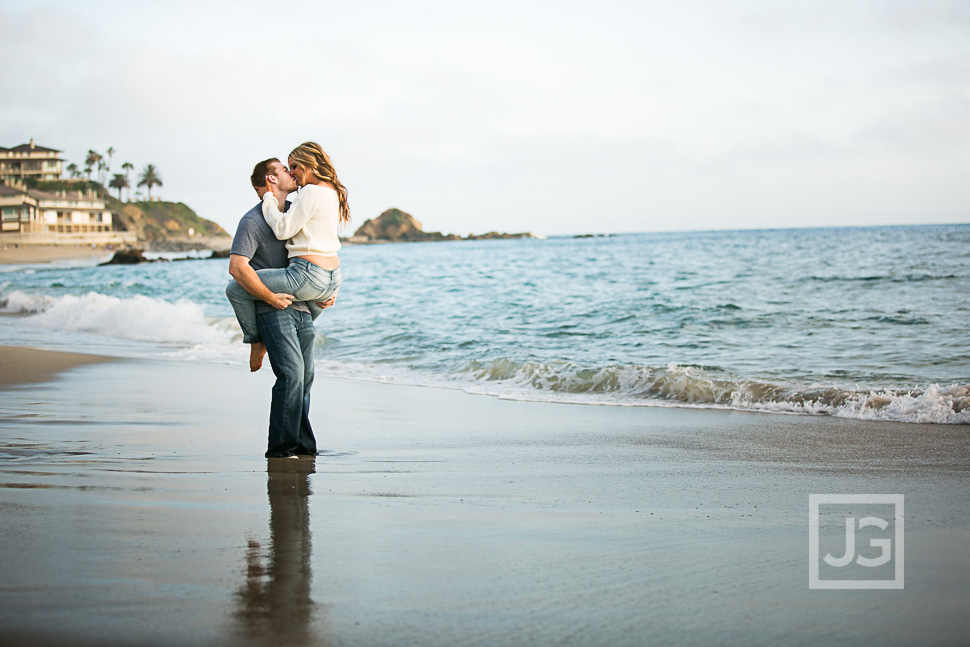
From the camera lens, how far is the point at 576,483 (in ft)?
12.8

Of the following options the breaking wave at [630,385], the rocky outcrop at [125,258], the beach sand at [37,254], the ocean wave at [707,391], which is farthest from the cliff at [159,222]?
the ocean wave at [707,391]

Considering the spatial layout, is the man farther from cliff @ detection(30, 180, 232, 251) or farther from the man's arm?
cliff @ detection(30, 180, 232, 251)

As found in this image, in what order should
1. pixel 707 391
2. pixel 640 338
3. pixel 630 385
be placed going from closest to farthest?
pixel 707 391 < pixel 630 385 < pixel 640 338

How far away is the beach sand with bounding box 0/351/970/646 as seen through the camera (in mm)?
2146

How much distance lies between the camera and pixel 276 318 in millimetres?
4355

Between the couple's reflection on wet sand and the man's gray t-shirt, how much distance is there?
1395 mm

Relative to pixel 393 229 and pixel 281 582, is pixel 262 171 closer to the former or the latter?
pixel 281 582

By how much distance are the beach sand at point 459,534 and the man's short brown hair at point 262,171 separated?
5.33 feet

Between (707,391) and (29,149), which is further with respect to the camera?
(29,149)

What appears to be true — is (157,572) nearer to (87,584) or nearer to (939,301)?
(87,584)

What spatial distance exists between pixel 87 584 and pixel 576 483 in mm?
2315

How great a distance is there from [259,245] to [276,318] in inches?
17.0
